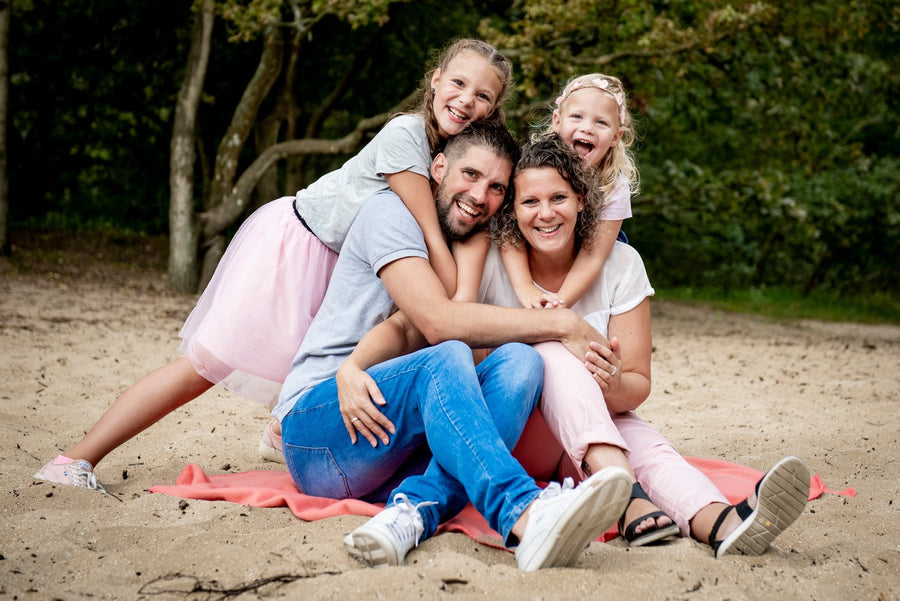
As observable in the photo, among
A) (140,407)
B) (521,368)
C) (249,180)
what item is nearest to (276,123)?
(249,180)

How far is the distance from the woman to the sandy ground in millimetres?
115

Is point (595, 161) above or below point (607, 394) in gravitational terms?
above

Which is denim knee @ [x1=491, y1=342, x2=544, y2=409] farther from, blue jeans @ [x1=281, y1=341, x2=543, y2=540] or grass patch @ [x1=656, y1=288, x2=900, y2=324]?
grass patch @ [x1=656, y1=288, x2=900, y2=324]

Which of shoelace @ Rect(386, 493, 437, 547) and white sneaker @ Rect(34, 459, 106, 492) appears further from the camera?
white sneaker @ Rect(34, 459, 106, 492)

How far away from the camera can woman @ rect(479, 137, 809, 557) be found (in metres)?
2.34

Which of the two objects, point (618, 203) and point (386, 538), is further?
point (618, 203)

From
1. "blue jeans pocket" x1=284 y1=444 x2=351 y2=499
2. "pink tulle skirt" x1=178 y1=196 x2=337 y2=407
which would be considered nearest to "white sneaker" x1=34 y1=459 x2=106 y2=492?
"pink tulle skirt" x1=178 y1=196 x2=337 y2=407

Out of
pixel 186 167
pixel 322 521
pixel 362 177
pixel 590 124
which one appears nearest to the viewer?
pixel 322 521

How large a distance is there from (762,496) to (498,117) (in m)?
1.80

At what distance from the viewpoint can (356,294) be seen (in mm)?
2793

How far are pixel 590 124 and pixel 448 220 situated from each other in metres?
0.82

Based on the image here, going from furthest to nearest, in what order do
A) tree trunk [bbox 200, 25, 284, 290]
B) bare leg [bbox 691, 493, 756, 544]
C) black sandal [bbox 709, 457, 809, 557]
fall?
tree trunk [bbox 200, 25, 284, 290]
bare leg [bbox 691, 493, 756, 544]
black sandal [bbox 709, 457, 809, 557]

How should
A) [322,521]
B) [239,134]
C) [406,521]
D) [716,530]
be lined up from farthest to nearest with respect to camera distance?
[239,134]
[322,521]
[716,530]
[406,521]

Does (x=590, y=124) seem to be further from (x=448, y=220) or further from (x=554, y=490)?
(x=554, y=490)
